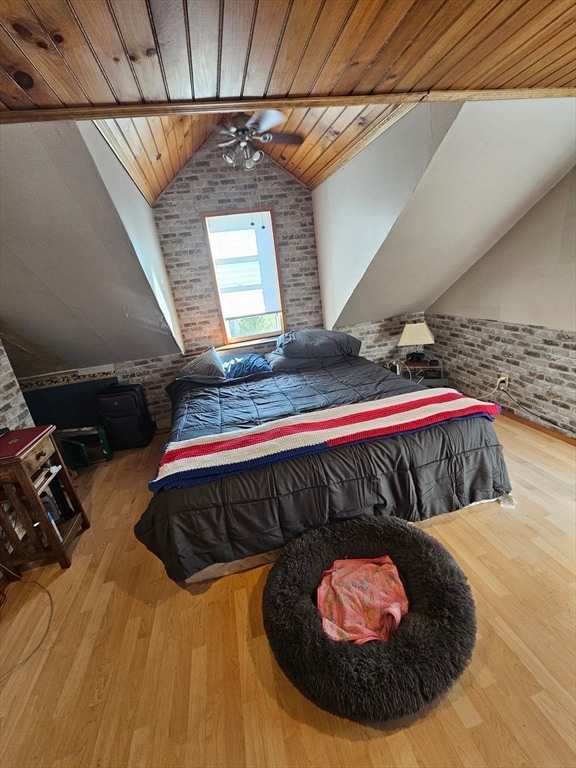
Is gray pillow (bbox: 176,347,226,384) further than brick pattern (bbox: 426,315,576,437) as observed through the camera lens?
Yes

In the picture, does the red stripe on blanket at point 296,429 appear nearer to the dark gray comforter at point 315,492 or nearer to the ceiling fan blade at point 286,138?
the dark gray comforter at point 315,492

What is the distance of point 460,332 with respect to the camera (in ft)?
12.3

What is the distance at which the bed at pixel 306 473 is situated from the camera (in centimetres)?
173

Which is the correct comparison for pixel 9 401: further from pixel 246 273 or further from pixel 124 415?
pixel 246 273

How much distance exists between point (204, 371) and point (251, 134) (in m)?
2.06

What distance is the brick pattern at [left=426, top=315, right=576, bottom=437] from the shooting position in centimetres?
273

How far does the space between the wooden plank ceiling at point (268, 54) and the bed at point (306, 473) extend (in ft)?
5.11

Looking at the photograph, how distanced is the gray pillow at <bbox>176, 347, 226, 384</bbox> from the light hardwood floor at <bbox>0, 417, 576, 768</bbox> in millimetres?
1614

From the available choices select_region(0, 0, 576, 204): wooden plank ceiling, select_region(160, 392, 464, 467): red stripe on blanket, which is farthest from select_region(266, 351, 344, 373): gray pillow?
select_region(0, 0, 576, 204): wooden plank ceiling

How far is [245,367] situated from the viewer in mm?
3496

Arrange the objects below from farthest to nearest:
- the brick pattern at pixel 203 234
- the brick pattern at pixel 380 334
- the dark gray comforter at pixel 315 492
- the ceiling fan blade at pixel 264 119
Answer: the brick pattern at pixel 380 334, the brick pattern at pixel 203 234, the ceiling fan blade at pixel 264 119, the dark gray comforter at pixel 315 492

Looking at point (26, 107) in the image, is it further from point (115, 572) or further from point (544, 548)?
point (544, 548)

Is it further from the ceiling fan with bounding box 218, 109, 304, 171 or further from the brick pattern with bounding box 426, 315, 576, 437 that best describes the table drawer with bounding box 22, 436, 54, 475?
the brick pattern with bounding box 426, 315, 576, 437

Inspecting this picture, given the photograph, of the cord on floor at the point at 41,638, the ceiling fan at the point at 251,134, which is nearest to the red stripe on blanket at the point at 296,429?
the cord on floor at the point at 41,638
